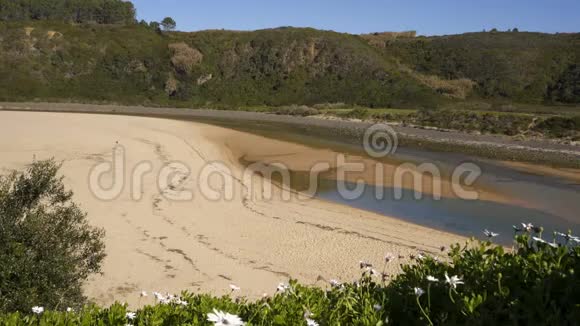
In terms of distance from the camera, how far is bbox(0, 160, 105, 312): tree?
5051 millimetres

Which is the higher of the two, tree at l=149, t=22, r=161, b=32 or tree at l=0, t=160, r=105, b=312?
tree at l=149, t=22, r=161, b=32

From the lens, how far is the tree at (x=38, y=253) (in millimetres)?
5051

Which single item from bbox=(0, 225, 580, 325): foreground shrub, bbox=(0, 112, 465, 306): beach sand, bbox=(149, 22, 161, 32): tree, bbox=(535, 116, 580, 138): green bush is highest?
bbox=(149, 22, 161, 32): tree

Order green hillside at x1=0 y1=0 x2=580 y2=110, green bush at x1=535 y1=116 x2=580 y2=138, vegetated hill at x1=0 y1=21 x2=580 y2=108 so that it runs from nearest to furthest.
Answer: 1. green bush at x1=535 y1=116 x2=580 y2=138
2. green hillside at x1=0 y1=0 x2=580 y2=110
3. vegetated hill at x1=0 y1=21 x2=580 y2=108

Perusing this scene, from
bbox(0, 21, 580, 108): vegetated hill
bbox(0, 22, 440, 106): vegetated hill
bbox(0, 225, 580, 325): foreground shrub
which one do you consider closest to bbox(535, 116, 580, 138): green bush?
→ bbox(0, 21, 580, 108): vegetated hill

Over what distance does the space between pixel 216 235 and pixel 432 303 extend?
288 inches

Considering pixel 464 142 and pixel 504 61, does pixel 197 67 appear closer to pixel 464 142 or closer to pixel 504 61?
pixel 504 61

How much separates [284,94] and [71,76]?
1212 inches

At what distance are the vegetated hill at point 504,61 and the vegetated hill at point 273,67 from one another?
150 millimetres


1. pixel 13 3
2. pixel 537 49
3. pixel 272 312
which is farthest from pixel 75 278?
pixel 13 3

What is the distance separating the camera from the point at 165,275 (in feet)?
26.5

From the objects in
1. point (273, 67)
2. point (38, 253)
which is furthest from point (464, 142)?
point (273, 67)

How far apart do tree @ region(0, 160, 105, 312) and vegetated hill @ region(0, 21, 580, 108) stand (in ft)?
194

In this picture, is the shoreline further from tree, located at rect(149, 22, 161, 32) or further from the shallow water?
tree, located at rect(149, 22, 161, 32)
